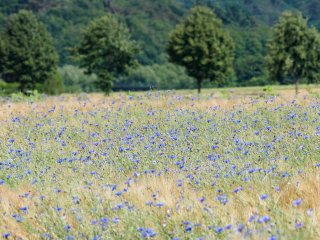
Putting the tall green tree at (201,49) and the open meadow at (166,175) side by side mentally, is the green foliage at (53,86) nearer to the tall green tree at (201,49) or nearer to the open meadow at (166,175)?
the tall green tree at (201,49)

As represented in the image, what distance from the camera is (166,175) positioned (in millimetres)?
6836

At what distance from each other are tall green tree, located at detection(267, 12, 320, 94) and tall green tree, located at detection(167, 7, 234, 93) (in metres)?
4.79

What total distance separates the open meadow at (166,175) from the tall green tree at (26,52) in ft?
167

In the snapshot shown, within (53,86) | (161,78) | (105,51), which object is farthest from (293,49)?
(161,78)

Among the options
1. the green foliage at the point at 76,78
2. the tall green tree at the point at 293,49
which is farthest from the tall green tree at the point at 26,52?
the green foliage at the point at 76,78

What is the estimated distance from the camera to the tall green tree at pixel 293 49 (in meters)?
53.8

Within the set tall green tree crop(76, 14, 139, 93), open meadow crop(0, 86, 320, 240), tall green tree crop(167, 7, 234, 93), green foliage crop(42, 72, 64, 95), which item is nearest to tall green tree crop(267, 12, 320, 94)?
tall green tree crop(167, 7, 234, 93)

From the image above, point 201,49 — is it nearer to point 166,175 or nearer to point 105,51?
point 105,51

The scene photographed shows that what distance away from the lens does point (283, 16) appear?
54875 mm

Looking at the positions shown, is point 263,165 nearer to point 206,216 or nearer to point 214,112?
point 206,216

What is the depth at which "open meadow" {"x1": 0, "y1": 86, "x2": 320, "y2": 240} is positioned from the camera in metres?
5.01

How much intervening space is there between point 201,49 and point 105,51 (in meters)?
9.48

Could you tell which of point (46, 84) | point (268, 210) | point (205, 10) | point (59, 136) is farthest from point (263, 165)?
point (46, 84)

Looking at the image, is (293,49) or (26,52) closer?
(293,49)
